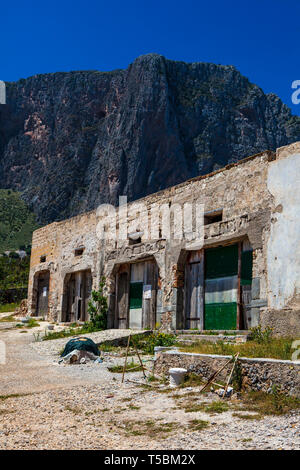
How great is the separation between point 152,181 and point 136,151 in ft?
17.4

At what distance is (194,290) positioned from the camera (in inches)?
537

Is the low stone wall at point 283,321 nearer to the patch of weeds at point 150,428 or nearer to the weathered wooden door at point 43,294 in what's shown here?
the patch of weeds at point 150,428

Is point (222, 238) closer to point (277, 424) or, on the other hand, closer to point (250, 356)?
point (250, 356)

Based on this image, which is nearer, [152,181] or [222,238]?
[222,238]

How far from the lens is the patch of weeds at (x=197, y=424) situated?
5.01 metres

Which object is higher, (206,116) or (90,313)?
(206,116)

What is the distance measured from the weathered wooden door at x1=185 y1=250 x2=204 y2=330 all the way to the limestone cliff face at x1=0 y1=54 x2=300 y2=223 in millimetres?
56689

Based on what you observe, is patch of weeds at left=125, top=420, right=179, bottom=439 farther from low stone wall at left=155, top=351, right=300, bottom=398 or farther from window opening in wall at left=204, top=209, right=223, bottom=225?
window opening in wall at left=204, top=209, right=223, bottom=225

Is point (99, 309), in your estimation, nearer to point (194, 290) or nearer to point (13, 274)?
point (194, 290)

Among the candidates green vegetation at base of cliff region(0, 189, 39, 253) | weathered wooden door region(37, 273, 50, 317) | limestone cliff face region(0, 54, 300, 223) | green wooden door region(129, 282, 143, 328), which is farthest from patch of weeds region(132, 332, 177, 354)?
limestone cliff face region(0, 54, 300, 223)

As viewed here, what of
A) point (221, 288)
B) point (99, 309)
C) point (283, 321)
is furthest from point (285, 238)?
point (99, 309)

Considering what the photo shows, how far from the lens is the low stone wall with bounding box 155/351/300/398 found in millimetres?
5820
